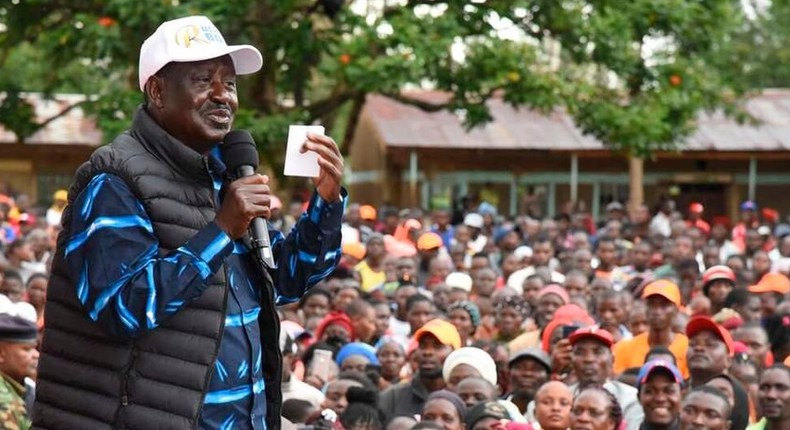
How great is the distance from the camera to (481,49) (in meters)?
15.5

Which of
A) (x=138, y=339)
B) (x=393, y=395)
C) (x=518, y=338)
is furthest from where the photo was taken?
(x=518, y=338)

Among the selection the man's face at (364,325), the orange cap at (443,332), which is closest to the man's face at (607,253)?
the man's face at (364,325)

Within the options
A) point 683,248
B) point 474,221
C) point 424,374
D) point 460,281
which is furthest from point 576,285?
point 474,221

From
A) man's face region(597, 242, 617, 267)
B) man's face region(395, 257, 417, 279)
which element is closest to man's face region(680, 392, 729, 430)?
man's face region(395, 257, 417, 279)

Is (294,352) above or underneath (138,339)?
underneath

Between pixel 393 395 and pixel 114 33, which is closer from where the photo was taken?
pixel 393 395

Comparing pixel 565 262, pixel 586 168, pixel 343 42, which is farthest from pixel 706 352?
pixel 586 168

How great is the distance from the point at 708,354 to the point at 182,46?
4711 mm

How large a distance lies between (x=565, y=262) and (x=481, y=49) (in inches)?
109

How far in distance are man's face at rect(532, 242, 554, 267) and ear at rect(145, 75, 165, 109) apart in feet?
35.0

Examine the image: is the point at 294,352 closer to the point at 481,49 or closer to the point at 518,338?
the point at 518,338

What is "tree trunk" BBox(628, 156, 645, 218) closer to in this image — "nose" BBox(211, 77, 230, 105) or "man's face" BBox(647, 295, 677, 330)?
"man's face" BBox(647, 295, 677, 330)

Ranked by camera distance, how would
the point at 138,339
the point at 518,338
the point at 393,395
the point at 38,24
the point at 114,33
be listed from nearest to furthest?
the point at 138,339 → the point at 393,395 → the point at 518,338 → the point at 114,33 → the point at 38,24

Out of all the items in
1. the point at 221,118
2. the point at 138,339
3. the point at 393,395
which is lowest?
the point at 393,395
